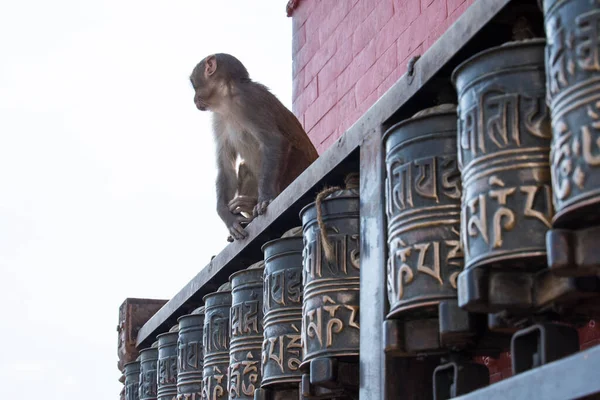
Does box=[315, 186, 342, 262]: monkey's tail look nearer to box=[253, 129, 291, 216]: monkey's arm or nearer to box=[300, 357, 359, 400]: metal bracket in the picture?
box=[300, 357, 359, 400]: metal bracket

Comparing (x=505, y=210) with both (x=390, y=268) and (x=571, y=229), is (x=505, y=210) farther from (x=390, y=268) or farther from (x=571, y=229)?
(x=390, y=268)

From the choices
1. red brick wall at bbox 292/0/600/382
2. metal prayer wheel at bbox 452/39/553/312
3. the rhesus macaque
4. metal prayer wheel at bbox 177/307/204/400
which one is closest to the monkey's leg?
the rhesus macaque

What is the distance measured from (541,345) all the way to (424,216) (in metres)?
0.54

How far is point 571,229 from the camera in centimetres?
271

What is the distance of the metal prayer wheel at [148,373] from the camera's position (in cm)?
634

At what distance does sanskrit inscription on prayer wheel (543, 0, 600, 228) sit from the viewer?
258 centimetres

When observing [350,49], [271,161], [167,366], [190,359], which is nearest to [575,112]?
[190,359]

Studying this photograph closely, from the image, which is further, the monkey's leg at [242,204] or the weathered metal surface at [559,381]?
the monkey's leg at [242,204]

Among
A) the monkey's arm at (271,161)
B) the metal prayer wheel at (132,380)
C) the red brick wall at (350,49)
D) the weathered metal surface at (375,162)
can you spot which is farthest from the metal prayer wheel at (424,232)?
the metal prayer wheel at (132,380)

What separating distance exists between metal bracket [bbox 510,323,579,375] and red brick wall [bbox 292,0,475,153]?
3220 mm

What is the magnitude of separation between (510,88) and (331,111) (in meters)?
4.59

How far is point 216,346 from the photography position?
16.8 feet

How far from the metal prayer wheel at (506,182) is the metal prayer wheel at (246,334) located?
1.87m

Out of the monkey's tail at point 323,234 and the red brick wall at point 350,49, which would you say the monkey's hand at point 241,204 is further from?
the monkey's tail at point 323,234
